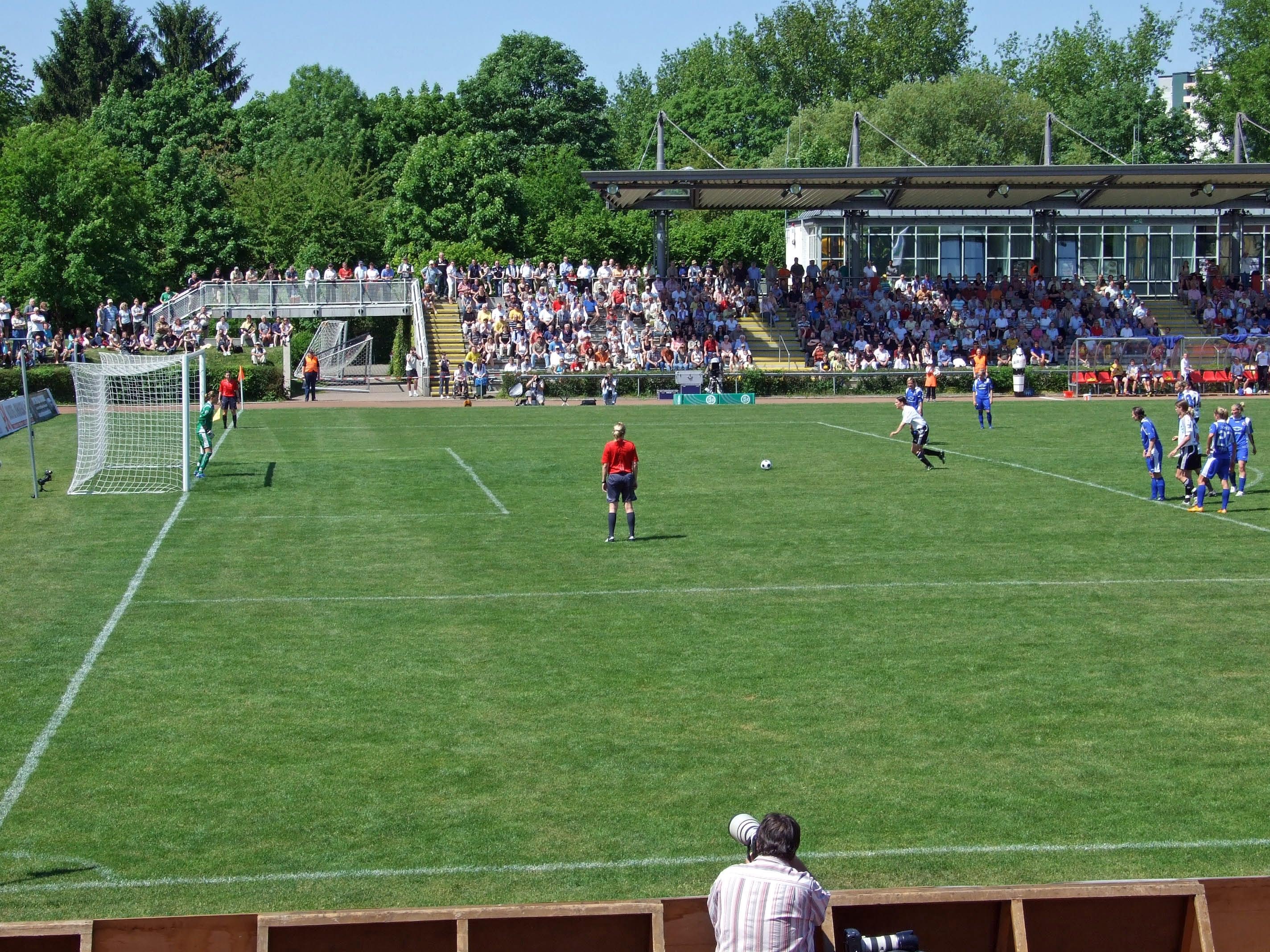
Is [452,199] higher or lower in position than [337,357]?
higher

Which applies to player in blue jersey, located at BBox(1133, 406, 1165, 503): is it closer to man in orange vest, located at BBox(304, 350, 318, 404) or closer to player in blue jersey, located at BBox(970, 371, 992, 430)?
player in blue jersey, located at BBox(970, 371, 992, 430)

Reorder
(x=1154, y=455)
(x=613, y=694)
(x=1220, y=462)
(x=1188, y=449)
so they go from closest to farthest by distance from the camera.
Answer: (x=613, y=694) → (x=1220, y=462) → (x=1188, y=449) → (x=1154, y=455)

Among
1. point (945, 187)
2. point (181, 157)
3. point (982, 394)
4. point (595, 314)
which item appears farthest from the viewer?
point (181, 157)

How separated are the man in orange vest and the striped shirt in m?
44.1

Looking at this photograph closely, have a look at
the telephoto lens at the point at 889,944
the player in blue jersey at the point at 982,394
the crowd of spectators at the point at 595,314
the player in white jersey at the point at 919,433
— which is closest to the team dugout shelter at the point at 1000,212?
the crowd of spectators at the point at 595,314

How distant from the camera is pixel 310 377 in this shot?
48.6 meters

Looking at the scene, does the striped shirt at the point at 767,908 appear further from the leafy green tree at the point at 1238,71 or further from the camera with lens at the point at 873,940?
the leafy green tree at the point at 1238,71

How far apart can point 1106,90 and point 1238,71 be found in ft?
36.1

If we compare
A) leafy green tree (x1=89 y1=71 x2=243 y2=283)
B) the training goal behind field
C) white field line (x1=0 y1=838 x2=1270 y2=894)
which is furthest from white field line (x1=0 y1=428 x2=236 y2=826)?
leafy green tree (x1=89 y1=71 x2=243 y2=283)

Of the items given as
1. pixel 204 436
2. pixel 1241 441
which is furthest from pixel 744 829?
pixel 204 436

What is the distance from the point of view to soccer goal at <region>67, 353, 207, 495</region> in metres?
25.7

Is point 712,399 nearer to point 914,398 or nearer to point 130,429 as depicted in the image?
point 914,398

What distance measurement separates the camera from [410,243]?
72.5 meters

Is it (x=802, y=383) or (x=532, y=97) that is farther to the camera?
(x=532, y=97)
